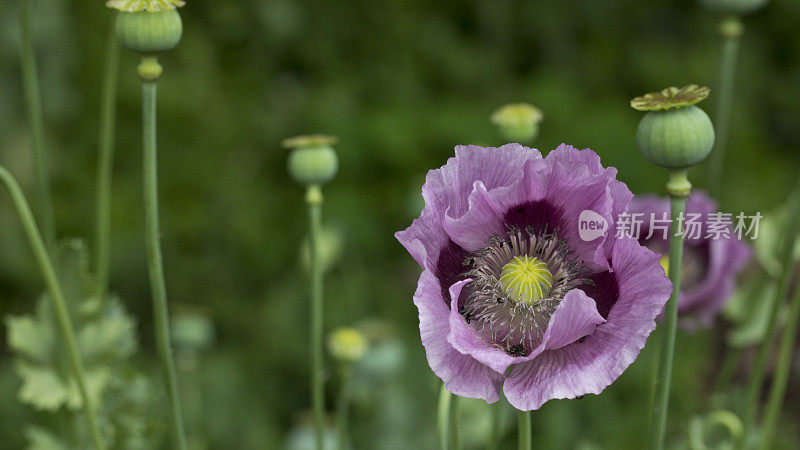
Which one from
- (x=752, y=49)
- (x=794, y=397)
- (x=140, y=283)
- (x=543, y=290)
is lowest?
(x=794, y=397)

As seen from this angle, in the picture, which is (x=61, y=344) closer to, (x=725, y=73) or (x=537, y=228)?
(x=537, y=228)

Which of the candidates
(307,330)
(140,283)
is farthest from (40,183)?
(140,283)

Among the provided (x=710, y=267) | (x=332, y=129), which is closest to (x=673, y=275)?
(x=710, y=267)

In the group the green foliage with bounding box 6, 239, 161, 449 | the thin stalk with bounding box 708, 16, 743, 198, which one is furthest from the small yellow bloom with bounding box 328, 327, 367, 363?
the thin stalk with bounding box 708, 16, 743, 198

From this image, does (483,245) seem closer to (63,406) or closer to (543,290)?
(543,290)

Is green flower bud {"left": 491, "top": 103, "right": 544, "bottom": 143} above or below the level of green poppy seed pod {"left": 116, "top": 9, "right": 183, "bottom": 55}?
below

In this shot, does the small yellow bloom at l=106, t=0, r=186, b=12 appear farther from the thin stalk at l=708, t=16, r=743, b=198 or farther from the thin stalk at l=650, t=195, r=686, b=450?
the thin stalk at l=708, t=16, r=743, b=198
